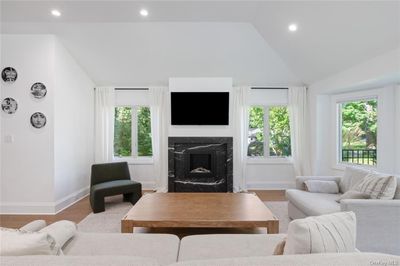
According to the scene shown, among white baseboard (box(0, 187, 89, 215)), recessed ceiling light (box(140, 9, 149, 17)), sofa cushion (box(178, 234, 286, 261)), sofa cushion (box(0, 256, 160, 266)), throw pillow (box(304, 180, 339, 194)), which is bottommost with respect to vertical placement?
white baseboard (box(0, 187, 89, 215))

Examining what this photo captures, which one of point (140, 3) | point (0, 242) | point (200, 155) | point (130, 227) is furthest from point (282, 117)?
point (0, 242)

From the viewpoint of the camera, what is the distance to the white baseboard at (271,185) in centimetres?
578

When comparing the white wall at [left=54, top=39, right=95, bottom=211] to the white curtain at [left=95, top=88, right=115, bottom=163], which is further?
the white curtain at [left=95, top=88, right=115, bottom=163]

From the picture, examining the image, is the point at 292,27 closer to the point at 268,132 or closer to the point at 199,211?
the point at 268,132

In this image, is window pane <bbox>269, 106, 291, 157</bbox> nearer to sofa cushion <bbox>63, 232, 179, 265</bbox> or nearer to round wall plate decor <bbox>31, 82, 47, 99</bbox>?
sofa cushion <bbox>63, 232, 179, 265</bbox>

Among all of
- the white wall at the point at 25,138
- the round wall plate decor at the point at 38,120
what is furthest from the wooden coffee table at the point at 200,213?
the round wall plate decor at the point at 38,120

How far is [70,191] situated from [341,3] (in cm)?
533

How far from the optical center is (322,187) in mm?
3705

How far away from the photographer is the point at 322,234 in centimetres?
114

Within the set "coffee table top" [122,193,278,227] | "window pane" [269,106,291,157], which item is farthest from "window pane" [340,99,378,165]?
"coffee table top" [122,193,278,227]

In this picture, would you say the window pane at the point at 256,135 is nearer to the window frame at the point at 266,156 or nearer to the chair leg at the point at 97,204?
the window frame at the point at 266,156

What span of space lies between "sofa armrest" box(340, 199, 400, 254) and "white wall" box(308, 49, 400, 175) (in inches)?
71.3

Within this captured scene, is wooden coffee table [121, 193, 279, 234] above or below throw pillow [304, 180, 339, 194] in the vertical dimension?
below

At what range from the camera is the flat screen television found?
5.34m
